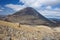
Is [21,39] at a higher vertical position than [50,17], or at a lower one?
lower

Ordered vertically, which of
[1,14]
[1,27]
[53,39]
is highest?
[1,14]

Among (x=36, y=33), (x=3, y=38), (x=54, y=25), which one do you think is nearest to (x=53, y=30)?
(x=54, y=25)

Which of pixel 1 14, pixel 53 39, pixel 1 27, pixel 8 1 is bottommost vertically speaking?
pixel 53 39

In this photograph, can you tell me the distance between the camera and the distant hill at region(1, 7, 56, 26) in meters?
7.64

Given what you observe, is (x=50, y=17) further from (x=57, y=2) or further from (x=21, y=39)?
(x=21, y=39)

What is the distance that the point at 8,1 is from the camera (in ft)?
25.1

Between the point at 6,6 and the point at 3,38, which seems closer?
the point at 3,38

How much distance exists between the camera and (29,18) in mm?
7715

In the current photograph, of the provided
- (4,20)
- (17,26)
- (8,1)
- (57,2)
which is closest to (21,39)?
→ (17,26)

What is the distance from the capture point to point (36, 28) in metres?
7.54

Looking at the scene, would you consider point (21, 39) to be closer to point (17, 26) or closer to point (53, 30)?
point (17, 26)

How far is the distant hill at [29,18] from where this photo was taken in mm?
7637

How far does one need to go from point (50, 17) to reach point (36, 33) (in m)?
0.90

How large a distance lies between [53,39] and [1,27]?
205 centimetres
